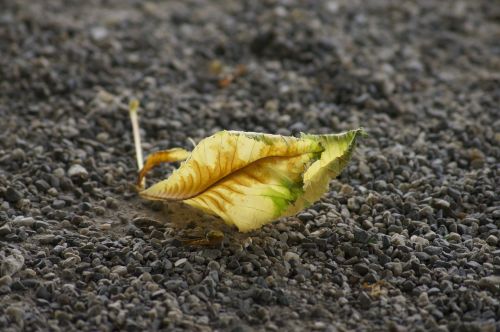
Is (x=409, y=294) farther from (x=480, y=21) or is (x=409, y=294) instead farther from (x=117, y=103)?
(x=480, y=21)

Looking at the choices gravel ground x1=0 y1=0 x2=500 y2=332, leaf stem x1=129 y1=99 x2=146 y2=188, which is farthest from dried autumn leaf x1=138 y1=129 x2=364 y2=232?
leaf stem x1=129 y1=99 x2=146 y2=188

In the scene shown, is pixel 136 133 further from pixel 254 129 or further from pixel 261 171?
pixel 261 171

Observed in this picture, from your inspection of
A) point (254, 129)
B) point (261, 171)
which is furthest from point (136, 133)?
point (261, 171)

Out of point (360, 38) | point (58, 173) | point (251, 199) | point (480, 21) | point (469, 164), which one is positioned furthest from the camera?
point (480, 21)

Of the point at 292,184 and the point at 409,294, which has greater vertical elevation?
the point at 292,184

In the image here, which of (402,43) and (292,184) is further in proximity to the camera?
(402,43)

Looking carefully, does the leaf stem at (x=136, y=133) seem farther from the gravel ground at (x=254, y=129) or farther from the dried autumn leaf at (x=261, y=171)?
the dried autumn leaf at (x=261, y=171)

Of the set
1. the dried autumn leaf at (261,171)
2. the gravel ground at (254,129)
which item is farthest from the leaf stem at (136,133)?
the dried autumn leaf at (261,171)

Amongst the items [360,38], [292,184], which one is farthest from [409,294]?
[360,38]
